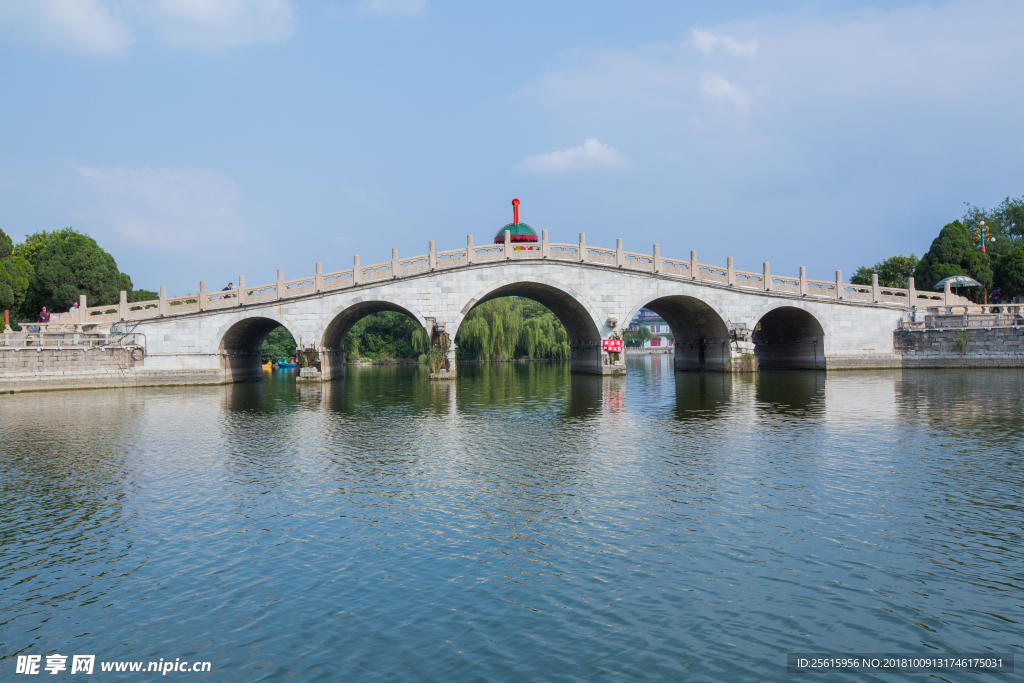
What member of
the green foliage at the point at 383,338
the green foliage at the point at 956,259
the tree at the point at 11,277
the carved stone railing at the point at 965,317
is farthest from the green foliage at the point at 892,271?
the tree at the point at 11,277

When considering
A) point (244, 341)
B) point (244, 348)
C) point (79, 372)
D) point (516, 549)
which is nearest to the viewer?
point (516, 549)

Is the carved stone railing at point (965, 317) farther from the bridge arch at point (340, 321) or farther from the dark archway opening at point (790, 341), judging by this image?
the bridge arch at point (340, 321)

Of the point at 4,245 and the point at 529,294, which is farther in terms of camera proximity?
the point at 4,245

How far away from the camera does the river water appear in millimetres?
5164

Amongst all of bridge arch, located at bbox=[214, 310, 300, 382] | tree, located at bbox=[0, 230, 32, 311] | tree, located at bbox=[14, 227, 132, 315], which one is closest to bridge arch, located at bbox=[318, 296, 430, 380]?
bridge arch, located at bbox=[214, 310, 300, 382]

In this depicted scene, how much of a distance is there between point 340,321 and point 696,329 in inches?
762

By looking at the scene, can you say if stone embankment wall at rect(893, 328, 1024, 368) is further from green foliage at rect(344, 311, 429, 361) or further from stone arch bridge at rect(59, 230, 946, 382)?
green foliage at rect(344, 311, 429, 361)

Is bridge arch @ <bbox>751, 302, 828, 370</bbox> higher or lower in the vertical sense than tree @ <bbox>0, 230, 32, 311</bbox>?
lower

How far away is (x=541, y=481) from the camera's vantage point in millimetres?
10219

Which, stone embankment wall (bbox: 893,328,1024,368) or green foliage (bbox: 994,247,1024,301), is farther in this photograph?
green foliage (bbox: 994,247,1024,301)

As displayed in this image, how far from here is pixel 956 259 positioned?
4262 cm

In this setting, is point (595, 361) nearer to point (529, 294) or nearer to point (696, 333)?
point (529, 294)

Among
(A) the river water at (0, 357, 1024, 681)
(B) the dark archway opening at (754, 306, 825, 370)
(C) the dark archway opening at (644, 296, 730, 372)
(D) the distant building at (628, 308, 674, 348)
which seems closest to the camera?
(A) the river water at (0, 357, 1024, 681)

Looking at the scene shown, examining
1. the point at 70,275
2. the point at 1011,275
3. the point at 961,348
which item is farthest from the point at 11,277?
the point at 1011,275
